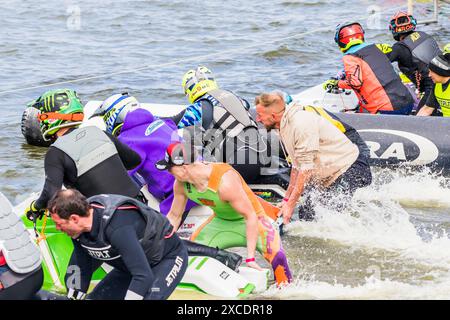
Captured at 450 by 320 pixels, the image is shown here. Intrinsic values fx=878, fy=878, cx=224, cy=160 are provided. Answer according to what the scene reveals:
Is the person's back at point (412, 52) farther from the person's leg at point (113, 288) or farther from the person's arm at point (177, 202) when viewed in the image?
the person's leg at point (113, 288)

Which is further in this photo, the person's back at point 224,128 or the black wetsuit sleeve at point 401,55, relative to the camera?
the black wetsuit sleeve at point 401,55

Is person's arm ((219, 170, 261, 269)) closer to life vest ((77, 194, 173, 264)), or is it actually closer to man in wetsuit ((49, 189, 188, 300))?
man in wetsuit ((49, 189, 188, 300))

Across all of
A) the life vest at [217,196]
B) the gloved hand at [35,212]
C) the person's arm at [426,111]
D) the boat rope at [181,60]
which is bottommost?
the boat rope at [181,60]

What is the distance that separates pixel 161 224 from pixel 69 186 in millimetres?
1284

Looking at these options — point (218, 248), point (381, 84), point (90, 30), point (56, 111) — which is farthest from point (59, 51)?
point (218, 248)

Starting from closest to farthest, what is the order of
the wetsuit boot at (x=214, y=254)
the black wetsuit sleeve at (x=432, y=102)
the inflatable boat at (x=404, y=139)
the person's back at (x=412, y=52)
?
1. the wetsuit boot at (x=214, y=254)
2. the inflatable boat at (x=404, y=139)
3. the black wetsuit sleeve at (x=432, y=102)
4. the person's back at (x=412, y=52)

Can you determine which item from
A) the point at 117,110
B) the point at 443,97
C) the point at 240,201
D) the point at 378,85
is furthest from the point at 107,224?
the point at 443,97

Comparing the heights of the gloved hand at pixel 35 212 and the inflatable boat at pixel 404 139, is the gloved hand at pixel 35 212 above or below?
above

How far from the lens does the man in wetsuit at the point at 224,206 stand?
6035 millimetres

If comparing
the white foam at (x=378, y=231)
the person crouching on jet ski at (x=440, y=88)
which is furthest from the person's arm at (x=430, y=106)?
the white foam at (x=378, y=231)

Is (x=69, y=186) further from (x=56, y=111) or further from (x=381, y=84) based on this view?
(x=381, y=84)

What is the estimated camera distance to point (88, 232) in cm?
507

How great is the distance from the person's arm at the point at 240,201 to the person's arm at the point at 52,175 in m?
1.12

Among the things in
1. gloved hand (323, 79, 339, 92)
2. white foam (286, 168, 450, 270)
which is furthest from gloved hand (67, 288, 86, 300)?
gloved hand (323, 79, 339, 92)
